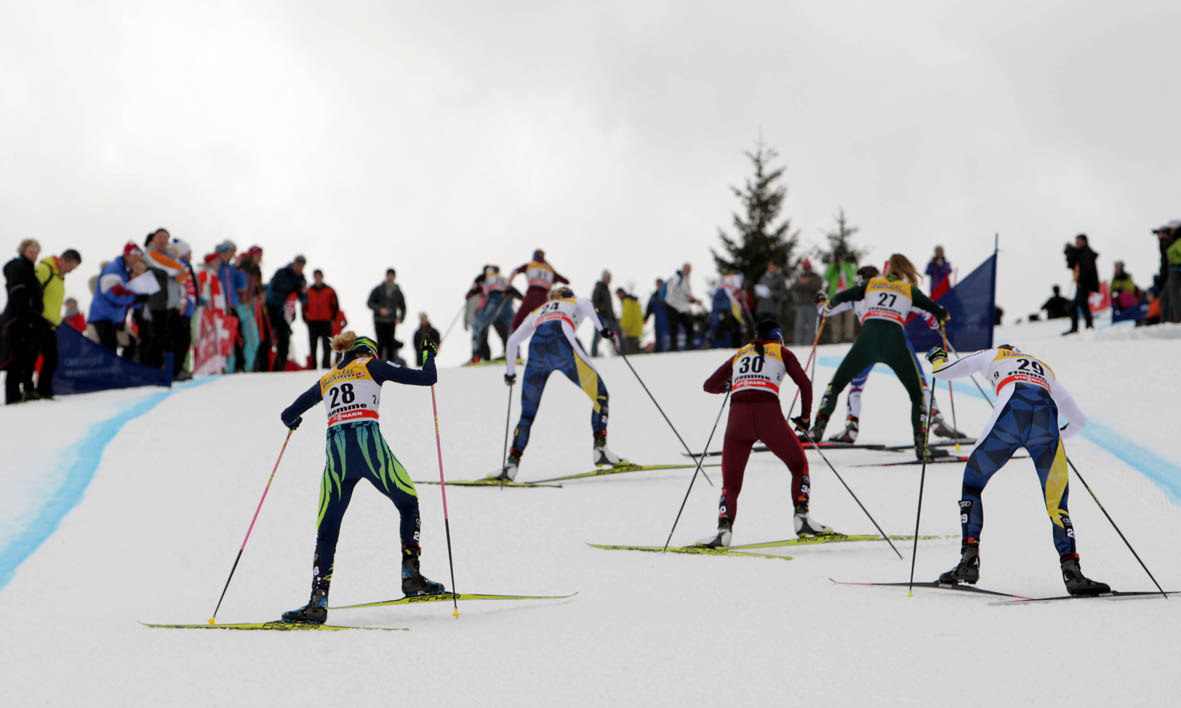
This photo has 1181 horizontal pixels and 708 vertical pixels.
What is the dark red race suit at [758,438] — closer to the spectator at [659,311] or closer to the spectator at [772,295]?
the spectator at [772,295]

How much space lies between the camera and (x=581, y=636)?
18.0 feet

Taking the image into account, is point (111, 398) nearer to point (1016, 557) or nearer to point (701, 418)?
point (701, 418)

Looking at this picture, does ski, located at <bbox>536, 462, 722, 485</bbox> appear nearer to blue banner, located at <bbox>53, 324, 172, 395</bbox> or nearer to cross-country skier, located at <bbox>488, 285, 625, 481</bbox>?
cross-country skier, located at <bbox>488, 285, 625, 481</bbox>

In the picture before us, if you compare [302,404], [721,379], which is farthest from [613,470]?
[302,404]

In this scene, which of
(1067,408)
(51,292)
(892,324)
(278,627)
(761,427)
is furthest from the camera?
(51,292)

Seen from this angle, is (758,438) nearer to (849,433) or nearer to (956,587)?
(956,587)

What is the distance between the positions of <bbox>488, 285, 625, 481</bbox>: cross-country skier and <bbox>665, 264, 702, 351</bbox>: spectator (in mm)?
10454

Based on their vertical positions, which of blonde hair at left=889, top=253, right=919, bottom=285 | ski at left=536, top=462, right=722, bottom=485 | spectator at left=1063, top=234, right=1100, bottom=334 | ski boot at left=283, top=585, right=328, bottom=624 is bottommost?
ski boot at left=283, top=585, right=328, bottom=624

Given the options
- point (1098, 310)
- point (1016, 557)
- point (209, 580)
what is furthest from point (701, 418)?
point (1098, 310)

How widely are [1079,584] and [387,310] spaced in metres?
13.5

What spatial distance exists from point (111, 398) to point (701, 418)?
23.8 ft

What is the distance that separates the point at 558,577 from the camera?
694cm

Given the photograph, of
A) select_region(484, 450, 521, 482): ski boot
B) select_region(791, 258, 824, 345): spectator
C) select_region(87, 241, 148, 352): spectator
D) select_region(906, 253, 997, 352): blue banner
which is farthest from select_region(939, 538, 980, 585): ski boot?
select_region(791, 258, 824, 345): spectator

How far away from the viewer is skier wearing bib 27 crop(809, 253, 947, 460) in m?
10.4
